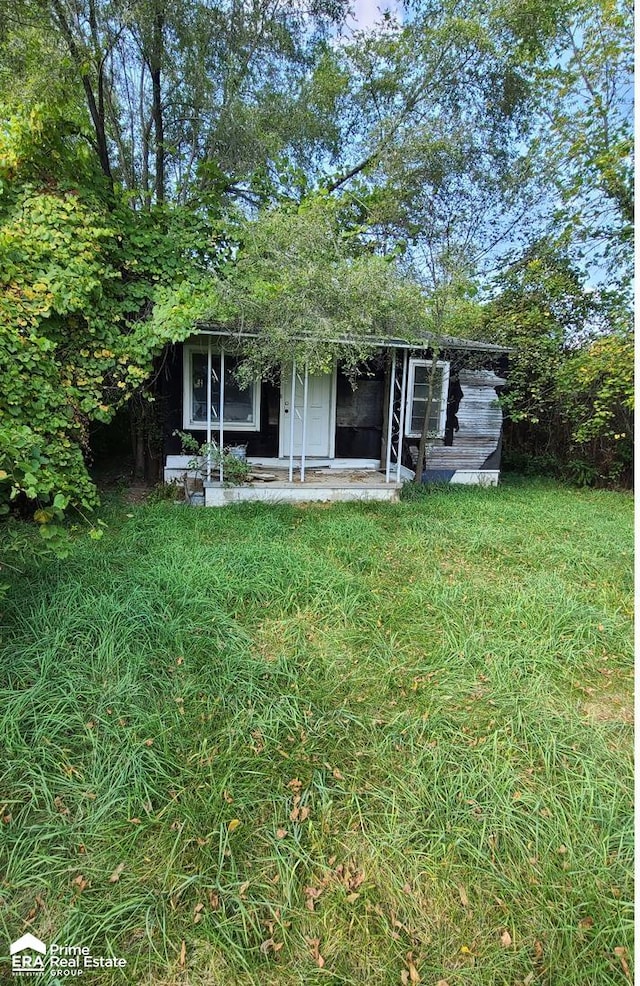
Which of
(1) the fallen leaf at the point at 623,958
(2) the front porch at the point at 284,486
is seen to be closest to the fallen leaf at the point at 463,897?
(1) the fallen leaf at the point at 623,958

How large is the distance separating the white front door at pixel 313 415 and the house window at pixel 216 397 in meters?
0.48

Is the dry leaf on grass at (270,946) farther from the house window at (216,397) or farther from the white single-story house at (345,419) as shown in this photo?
the house window at (216,397)

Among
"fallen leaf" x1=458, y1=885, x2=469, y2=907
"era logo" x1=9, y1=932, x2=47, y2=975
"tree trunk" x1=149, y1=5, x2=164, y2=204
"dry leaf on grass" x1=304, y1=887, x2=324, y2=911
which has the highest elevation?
"tree trunk" x1=149, y1=5, x2=164, y2=204

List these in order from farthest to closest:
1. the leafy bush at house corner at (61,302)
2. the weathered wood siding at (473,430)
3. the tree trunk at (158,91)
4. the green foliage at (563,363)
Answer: the weathered wood siding at (473,430) < the green foliage at (563,363) < the tree trunk at (158,91) < the leafy bush at house corner at (61,302)

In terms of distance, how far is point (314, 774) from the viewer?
2119 millimetres

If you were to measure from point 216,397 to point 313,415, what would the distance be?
1.64 meters

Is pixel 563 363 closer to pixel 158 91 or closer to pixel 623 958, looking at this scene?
pixel 158 91

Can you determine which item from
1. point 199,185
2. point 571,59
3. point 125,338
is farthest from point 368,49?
point 125,338

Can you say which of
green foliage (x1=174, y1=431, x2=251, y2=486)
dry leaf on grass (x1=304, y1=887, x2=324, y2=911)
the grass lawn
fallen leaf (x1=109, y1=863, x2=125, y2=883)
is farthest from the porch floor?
dry leaf on grass (x1=304, y1=887, x2=324, y2=911)

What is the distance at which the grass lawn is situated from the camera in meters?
1.56

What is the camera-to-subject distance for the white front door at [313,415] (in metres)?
8.04

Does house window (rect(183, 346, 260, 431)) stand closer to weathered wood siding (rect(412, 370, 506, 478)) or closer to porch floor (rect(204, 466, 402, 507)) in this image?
porch floor (rect(204, 466, 402, 507))

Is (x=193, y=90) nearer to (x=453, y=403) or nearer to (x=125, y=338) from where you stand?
(x=125, y=338)

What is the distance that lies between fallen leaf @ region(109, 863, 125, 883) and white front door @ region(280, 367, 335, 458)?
6.73 meters
